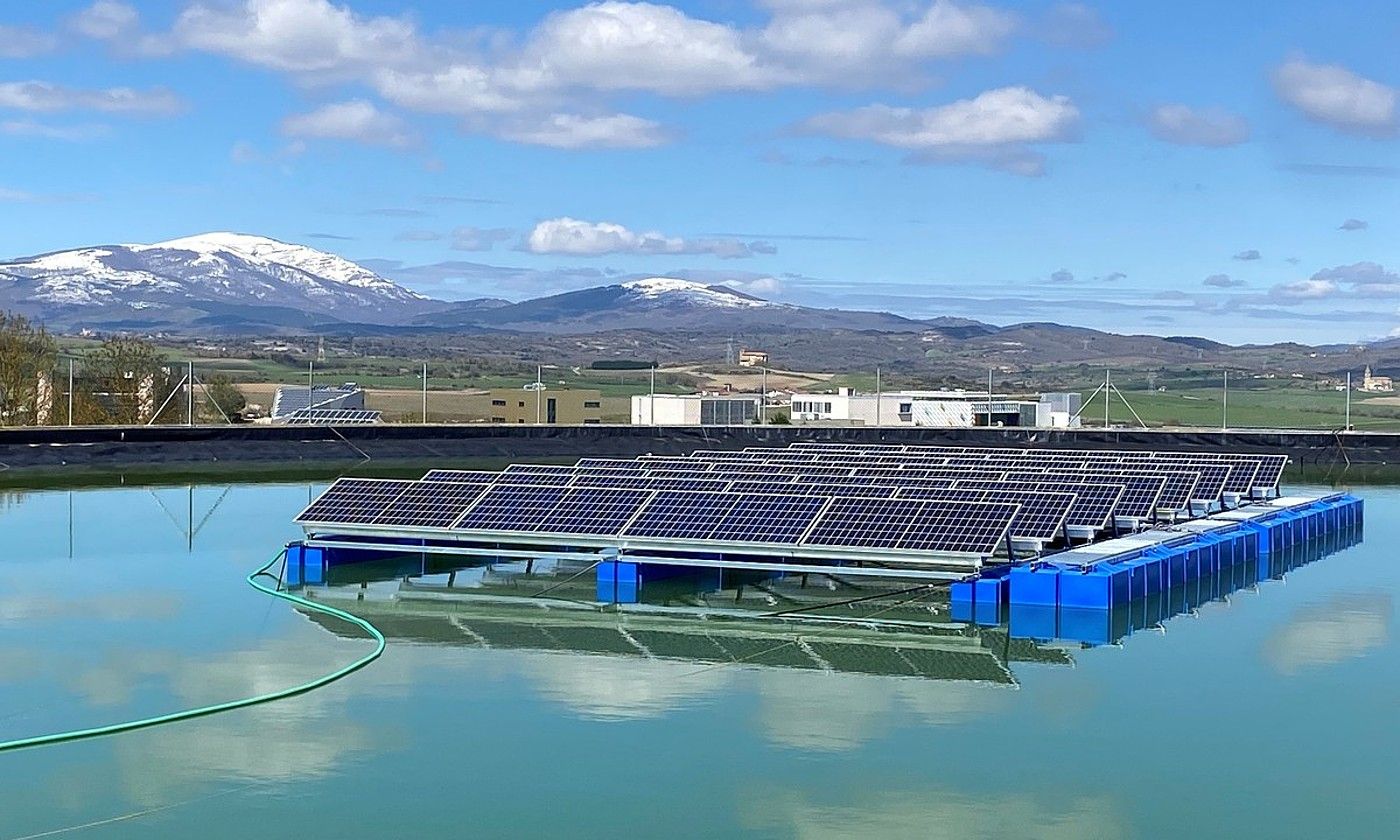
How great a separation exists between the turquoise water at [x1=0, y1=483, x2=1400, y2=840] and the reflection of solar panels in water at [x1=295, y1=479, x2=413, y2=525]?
1.97 metres

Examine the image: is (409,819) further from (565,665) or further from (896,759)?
(565,665)

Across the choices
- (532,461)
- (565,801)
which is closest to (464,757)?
(565,801)

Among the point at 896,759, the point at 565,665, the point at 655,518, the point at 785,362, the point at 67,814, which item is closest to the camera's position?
the point at 67,814

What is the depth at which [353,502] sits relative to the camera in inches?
927

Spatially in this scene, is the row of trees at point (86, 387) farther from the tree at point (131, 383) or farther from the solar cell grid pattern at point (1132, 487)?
the solar cell grid pattern at point (1132, 487)

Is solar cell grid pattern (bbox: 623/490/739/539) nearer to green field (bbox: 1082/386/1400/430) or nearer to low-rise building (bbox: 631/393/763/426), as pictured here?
green field (bbox: 1082/386/1400/430)

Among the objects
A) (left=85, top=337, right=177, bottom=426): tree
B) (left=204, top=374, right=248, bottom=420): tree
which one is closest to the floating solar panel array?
(left=85, top=337, right=177, bottom=426): tree

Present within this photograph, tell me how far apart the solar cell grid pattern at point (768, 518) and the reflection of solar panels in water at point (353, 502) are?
482cm

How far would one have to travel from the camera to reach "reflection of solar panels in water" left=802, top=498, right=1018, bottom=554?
2030cm

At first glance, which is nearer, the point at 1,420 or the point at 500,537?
the point at 500,537

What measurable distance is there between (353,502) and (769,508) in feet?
18.6

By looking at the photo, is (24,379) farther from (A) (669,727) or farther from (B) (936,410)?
(A) (669,727)

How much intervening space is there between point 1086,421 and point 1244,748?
63458 mm

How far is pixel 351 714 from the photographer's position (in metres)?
14.1
